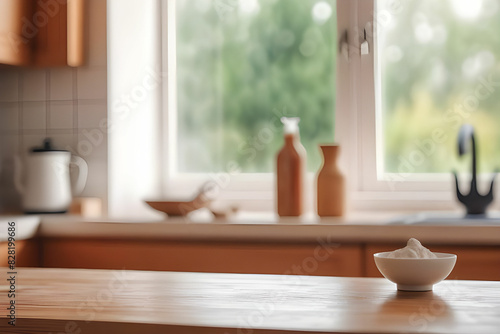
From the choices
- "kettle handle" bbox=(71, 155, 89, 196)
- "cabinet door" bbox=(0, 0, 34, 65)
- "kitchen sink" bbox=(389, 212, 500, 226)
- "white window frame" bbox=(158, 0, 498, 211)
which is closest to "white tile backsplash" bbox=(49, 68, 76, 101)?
"cabinet door" bbox=(0, 0, 34, 65)

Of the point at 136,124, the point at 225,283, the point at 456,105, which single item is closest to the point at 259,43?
the point at 136,124

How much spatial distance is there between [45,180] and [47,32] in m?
0.55

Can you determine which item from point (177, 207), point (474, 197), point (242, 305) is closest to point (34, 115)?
point (177, 207)

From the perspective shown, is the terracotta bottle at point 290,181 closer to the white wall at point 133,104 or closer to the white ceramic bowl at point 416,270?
the white wall at point 133,104

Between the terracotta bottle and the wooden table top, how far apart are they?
1.01 metres

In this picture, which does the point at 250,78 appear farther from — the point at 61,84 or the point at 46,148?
the point at 46,148

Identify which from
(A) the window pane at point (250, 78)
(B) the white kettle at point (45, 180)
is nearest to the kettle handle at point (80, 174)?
(B) the white kettle at point (45, 180)

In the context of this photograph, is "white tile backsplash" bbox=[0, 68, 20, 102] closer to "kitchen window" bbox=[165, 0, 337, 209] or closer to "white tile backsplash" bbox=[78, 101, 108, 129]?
"white tile backsplash" bbox=[78, 101, 108, 129]

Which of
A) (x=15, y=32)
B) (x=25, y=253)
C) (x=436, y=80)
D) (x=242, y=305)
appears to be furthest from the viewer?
(x=436, y=80)

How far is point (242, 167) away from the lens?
286 centimetres

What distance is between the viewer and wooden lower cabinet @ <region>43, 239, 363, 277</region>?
2.09 meters

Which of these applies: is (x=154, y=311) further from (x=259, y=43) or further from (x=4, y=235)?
(x=259, y=43)

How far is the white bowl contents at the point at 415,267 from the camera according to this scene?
1.17 m

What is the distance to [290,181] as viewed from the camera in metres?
2.40
